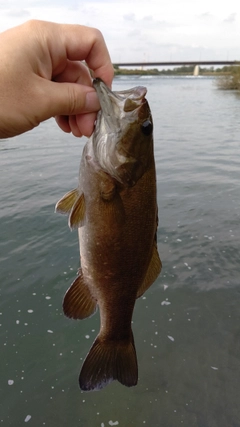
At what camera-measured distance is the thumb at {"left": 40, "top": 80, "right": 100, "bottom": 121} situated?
2148 mm

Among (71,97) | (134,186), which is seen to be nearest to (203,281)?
(134,186)

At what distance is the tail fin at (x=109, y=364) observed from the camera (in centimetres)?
252

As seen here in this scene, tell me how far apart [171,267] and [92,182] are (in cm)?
401

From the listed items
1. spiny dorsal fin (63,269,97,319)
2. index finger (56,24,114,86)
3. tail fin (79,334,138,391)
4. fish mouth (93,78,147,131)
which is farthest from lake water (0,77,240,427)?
index finger (56,24,114,86)

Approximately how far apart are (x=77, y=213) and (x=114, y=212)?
233mm

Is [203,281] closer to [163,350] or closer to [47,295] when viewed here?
[163,350]

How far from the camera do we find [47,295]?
5.35 m

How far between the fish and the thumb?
0.07 m

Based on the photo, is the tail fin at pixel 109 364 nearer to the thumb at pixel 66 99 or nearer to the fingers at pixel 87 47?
→ the thumb at pixel 66 99

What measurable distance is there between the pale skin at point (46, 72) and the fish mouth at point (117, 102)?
73 millimetres

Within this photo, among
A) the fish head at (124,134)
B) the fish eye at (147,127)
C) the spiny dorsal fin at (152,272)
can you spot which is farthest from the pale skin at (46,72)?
the spiny dorsal fin at (152,272)

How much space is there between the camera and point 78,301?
2508 millimetres

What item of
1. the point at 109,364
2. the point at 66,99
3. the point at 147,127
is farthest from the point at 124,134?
the point at 109,364

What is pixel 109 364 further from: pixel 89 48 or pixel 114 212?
pixel 89 48
